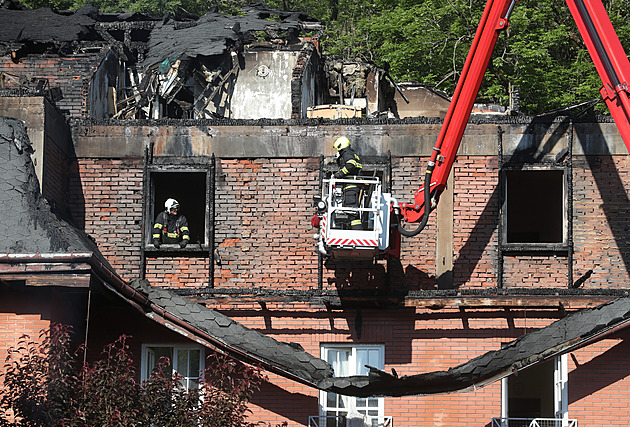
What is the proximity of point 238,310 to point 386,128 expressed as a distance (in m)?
4.14

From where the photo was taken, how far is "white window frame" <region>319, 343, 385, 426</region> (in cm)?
1637

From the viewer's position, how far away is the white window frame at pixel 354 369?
1637 centimetres

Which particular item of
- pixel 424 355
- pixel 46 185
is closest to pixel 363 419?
pixel 424 355

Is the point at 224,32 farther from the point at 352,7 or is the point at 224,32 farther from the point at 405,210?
the point at 352,7

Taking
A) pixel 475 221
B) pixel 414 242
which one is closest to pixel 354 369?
pixel 414 242

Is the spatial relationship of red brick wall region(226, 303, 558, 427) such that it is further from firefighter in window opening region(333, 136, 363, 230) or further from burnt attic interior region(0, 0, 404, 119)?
burnt attic interior region(0, 0, 404, 119)

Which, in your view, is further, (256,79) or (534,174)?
(256,79)

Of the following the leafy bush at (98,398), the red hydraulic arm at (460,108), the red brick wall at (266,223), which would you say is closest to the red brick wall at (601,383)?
the red hydraulic arm at (460,108)

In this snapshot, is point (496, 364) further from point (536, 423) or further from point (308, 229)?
point (308, 229)

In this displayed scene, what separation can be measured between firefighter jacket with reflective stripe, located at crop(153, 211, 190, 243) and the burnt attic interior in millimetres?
5182

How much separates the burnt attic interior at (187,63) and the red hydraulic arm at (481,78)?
18.3 ft

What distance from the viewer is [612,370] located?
16.1 m

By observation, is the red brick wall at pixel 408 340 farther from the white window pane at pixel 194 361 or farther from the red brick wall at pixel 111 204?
the red brick wall at pixel 111 204

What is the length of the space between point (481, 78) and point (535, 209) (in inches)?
268
